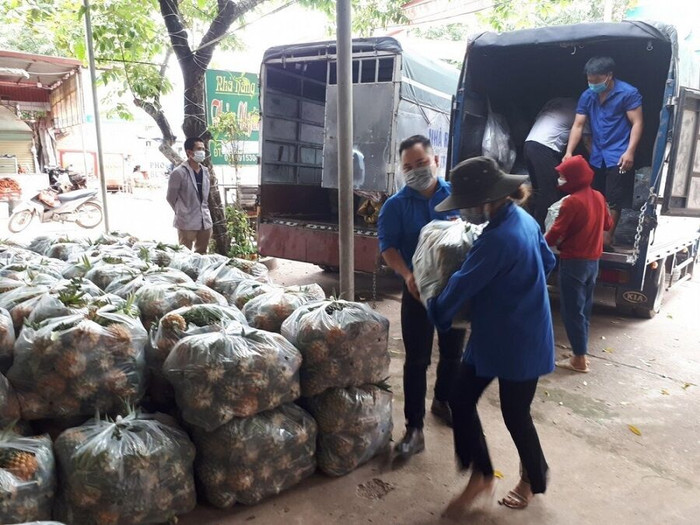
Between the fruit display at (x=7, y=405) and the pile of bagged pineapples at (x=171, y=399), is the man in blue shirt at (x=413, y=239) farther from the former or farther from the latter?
the fruit display at (x=7, y=405)

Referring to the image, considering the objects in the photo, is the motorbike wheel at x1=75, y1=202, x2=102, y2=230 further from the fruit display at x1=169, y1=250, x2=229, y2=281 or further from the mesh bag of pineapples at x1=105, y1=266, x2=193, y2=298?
the mesh bag of pineapples at x1=105, y1=266, x2=193, y2=298

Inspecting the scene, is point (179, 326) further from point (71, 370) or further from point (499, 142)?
point (499, 142)

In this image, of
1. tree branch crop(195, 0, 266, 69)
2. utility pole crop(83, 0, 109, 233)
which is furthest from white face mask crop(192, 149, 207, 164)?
tree branch crop(195, 0, 266, 69)

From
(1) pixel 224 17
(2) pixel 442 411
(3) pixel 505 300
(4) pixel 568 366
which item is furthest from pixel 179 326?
(1) pixel 224 17

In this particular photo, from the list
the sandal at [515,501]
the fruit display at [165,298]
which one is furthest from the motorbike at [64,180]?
the sandal at [515,501]

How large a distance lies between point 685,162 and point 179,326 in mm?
4277

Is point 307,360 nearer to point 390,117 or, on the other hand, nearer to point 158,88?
point 390,117

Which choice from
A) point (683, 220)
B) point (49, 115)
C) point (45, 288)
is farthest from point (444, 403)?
point (49, 115)

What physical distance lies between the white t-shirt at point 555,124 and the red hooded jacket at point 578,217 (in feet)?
5.02

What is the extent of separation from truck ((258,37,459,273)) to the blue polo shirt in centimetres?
150

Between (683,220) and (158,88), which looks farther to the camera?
(158,88)

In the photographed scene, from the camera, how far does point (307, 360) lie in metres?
2.41

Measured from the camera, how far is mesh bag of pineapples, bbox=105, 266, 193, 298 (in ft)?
9.46

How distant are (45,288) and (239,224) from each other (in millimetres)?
4484
